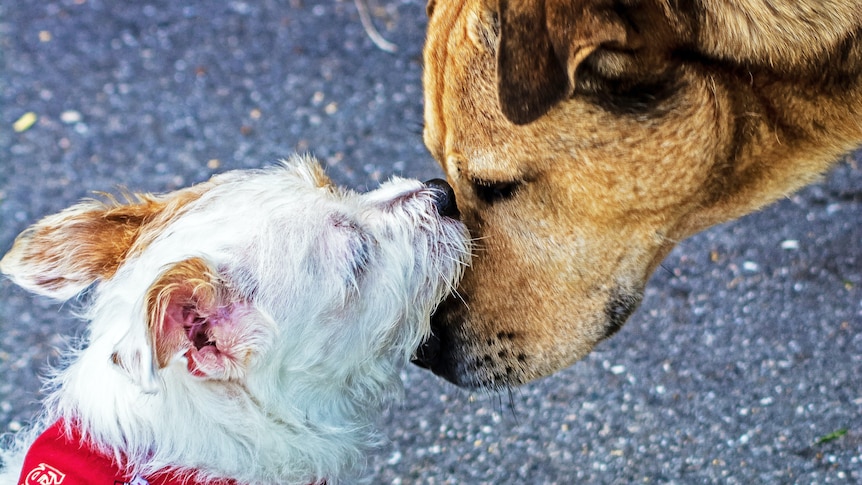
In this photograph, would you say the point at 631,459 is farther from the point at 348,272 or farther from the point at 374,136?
the point at 374,136

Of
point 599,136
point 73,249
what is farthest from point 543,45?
point 73,249

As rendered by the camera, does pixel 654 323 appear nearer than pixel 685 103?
No

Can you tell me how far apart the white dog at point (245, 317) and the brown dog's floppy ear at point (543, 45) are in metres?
0.66

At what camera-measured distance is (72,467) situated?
2330 mm

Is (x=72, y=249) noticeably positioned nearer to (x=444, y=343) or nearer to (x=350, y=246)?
(x=350, y=246)

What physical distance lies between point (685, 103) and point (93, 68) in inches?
169

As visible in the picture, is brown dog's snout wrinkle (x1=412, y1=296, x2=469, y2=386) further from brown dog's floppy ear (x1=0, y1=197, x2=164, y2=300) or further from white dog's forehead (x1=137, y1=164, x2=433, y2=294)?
brown dog's floppy ear (x1=0, y1=197, x2=164, y2=300)

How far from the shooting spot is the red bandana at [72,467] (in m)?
2.27

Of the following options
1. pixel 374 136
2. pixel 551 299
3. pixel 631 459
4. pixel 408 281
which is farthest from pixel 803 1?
pixel 374 136

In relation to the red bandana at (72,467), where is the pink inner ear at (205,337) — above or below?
above

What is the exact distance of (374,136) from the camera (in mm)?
4938

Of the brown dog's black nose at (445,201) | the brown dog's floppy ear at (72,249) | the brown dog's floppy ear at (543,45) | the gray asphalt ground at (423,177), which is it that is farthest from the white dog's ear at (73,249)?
the gray asphalt ground at (423,177)

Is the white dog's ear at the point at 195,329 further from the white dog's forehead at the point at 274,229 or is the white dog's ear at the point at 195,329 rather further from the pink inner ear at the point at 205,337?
the white dog's forehead at the point at 274,229

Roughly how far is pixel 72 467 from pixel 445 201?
1380mm
